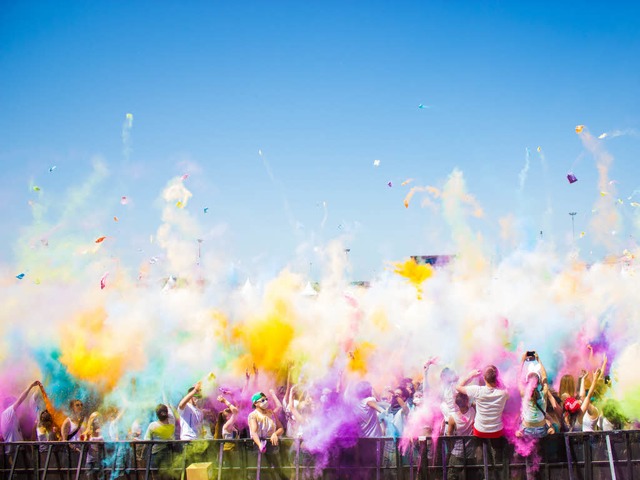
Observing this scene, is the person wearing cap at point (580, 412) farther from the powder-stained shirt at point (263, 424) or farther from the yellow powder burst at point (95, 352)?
the yellow powder burst at point (95, 352)

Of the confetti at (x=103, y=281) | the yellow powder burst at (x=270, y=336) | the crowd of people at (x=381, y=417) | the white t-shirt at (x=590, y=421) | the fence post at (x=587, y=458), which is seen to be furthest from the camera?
the confetti at (x=103, y=281)

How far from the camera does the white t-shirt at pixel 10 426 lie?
24.0 ft

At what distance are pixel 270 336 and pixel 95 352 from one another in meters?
2.53

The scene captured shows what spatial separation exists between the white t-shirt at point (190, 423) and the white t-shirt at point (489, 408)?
305 centimetres

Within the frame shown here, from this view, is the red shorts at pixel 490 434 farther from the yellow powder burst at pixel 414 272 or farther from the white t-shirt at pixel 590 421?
the yellow powder burst at pixel 414 272

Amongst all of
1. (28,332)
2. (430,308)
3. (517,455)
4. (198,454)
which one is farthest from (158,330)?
(517,455)

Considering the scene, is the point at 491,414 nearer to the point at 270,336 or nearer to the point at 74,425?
the point at 270,336

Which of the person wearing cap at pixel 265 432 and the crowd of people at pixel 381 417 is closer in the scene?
the crowd of people at pixel 381 417

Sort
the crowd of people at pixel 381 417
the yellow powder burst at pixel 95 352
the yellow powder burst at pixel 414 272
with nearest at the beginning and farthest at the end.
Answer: the crowd of people at pixel 381 417
the yellow powder burst at pixel 95 352
the yellow powder burst at pixel 414 272

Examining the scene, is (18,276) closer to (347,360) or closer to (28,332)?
(28,332)

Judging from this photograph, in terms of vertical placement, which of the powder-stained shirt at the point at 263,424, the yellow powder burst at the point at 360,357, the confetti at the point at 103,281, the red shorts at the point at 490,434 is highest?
the confetti at the point at 103,281

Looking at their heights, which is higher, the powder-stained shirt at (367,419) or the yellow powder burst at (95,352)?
the yellow powder burst at (95,352)

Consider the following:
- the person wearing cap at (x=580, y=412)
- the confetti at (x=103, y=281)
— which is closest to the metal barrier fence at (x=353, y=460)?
the person wearing cap at (x=580, y=412)

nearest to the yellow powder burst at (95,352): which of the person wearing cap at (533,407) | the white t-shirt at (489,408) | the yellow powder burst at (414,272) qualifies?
the yellow powder burst at (414,272)
